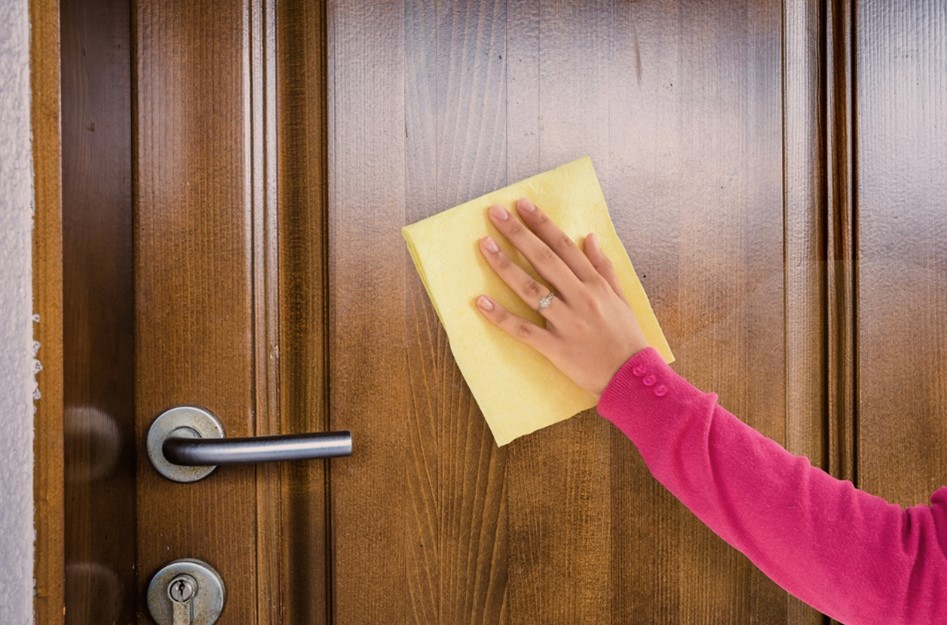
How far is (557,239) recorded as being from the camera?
1.61ft

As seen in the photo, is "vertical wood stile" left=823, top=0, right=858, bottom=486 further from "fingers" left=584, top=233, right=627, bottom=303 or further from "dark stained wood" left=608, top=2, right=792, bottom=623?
"fingers" left=584, top=233, right=627, bottom=303

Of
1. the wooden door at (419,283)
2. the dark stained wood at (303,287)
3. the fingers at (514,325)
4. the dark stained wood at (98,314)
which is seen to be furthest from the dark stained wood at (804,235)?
the dark stained wood at (98,314)

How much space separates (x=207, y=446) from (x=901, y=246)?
61 centimetres

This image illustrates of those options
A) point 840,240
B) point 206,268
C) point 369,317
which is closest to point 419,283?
point 369,317

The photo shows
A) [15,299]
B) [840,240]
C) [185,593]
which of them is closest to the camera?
[15,299]

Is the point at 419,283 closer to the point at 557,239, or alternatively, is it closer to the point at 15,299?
the point at 557,239

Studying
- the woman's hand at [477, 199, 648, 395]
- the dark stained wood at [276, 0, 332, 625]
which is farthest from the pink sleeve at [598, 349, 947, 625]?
the dark stained wood at [276, 0, 332, 625]

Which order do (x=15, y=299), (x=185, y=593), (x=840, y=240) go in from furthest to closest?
(x=840, y=240) → (x=185, y=593) → (x=15, y=299)

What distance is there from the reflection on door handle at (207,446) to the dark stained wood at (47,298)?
0.09 meters

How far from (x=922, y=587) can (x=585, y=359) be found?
0.93ft

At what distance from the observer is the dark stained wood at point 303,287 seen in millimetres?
485

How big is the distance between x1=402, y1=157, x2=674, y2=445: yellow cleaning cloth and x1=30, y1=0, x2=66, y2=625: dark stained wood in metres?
A: 0.22

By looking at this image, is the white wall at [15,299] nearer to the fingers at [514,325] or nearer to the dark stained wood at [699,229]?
the fingers at [514,325]

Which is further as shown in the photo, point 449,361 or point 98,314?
point 449,361
